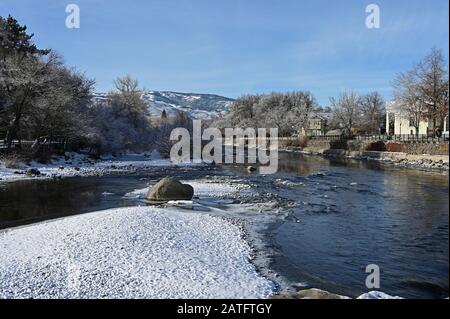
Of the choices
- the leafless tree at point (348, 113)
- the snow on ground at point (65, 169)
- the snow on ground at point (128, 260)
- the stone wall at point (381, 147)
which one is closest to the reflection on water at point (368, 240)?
the snow on ground at point (128, 260)

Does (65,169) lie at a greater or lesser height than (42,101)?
lesser

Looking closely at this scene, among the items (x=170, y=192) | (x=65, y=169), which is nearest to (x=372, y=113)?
(x=65, y=169)

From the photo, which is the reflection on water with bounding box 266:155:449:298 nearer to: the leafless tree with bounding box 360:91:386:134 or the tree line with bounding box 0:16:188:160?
the tree line with bounding box 0:16:188:160

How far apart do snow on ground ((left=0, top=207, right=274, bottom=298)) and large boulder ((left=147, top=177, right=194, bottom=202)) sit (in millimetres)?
5348

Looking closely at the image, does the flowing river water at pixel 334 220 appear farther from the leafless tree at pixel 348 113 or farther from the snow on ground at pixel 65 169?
the leafless tree at pixel 348 113

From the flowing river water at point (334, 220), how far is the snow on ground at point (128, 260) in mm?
1230

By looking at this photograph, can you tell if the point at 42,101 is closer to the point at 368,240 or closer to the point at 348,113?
the point at 368,240

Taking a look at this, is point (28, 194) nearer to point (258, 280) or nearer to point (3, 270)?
point (3, 270)

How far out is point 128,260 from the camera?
34.6ft

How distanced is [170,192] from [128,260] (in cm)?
1014

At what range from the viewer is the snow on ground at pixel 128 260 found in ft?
28.7

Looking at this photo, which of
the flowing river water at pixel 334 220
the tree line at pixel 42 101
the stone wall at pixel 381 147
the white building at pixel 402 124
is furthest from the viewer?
the white building at pixel 402 124

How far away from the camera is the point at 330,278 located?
409 inches
